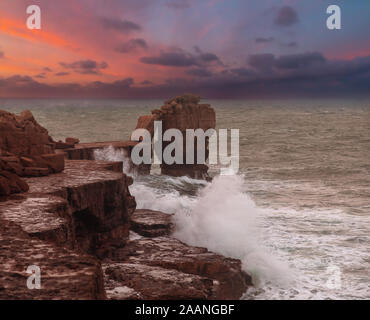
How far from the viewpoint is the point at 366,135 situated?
2596 inches

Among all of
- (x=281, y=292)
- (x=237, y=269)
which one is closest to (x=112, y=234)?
(x=237, y=269)

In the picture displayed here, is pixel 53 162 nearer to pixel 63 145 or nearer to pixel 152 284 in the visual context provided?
pixel 152 284

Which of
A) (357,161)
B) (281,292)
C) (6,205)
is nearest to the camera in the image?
(6,205)

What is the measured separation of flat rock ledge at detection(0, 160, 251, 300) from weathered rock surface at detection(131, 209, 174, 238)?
1.5 inches

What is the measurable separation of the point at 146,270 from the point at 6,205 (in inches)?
142

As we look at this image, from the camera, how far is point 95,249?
42.2 feet

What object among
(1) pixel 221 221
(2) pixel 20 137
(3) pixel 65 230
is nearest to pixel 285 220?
(1) pixel 221 221

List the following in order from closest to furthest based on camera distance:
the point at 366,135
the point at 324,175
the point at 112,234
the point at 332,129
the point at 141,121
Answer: the point at 112,234 < the point at 141,121 < the point at 324,175 < the point at 366,135 < the point at 332,129

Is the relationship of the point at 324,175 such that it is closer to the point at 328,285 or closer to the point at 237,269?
the point at 328,285

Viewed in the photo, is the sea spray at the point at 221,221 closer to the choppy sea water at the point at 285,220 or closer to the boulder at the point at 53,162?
the choppy sea water at the point at 285,220

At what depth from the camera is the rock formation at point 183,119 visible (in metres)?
32.2

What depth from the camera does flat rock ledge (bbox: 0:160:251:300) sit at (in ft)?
17.6

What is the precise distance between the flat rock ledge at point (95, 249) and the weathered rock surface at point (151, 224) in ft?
0.12

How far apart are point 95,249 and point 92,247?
14cm
